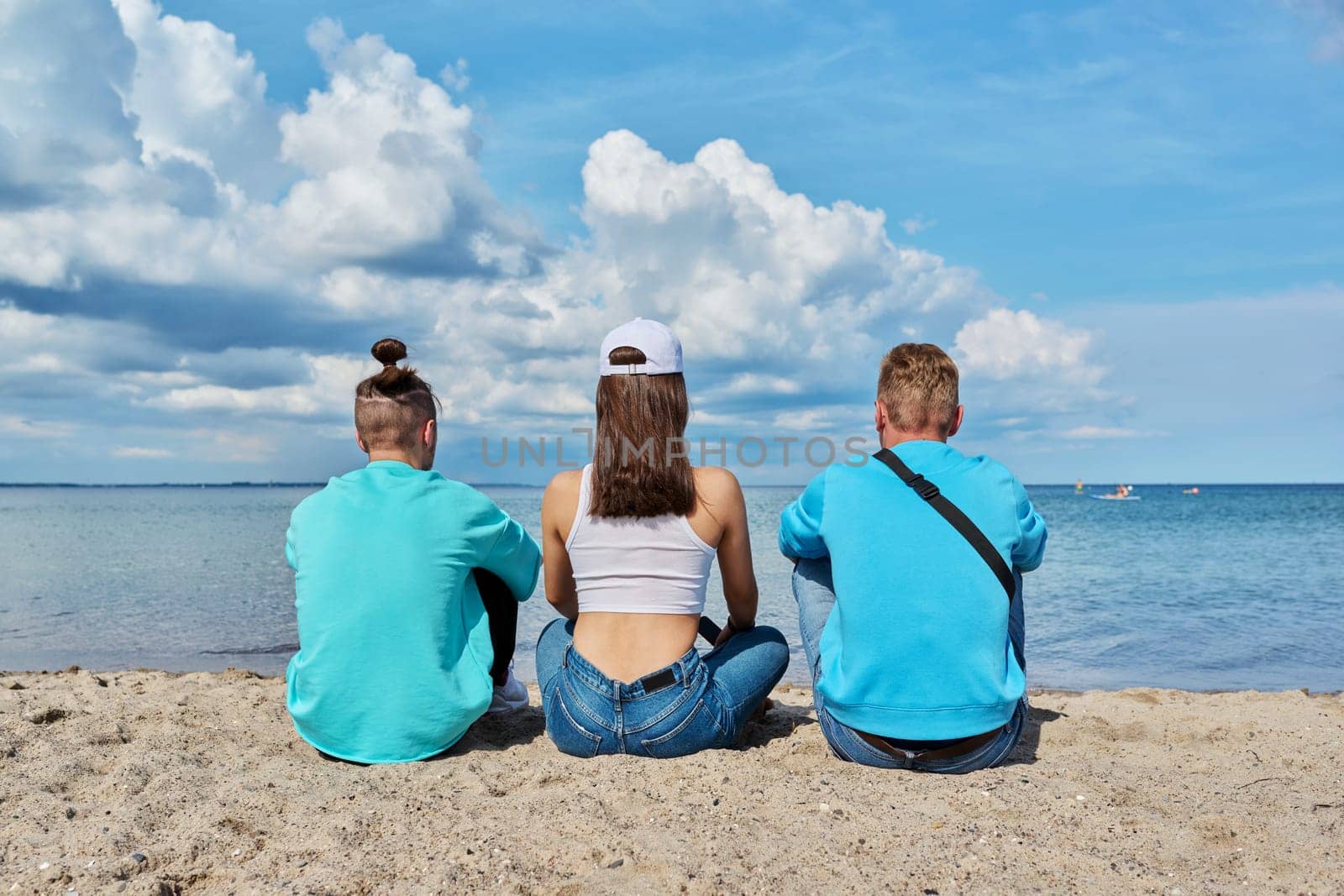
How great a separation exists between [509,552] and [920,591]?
1661mm

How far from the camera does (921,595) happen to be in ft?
10.7

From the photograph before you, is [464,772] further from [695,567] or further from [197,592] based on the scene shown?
[197,592]

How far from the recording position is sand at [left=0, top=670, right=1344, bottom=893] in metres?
2.63

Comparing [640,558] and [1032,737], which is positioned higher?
[640,558]

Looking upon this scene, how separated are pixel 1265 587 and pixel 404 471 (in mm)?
13349

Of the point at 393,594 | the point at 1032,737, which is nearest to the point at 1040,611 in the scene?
the point at 1032,737

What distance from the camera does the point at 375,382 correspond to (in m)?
3.81

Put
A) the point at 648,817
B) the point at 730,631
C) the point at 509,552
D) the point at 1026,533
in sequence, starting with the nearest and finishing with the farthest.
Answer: the point at 648,817, the point at 1026,533, the point at 509,552, the point at 730,631

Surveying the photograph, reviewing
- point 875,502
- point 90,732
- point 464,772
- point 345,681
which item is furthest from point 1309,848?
point 90,732

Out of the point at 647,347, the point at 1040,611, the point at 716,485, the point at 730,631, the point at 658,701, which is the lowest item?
the point at 1040,611

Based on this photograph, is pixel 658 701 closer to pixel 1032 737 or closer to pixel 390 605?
pixel 390 605

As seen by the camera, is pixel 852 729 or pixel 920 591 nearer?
pixel 920 591

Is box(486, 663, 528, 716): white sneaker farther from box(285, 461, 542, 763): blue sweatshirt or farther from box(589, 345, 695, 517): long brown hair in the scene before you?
box(589, 345, 695, 517): long brown hair

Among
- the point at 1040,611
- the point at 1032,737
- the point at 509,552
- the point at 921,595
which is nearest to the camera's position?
the point at 921,595
